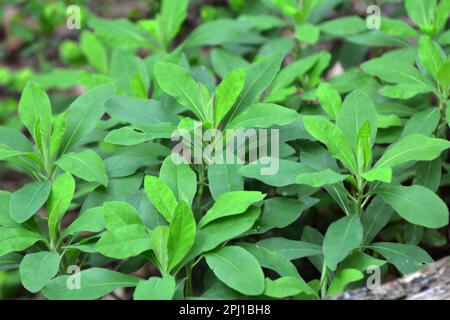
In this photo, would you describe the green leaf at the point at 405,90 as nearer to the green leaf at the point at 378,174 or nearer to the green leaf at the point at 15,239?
the green leaf at the point at 378,174

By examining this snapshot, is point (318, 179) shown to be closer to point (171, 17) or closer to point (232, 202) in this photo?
point (232, 202)

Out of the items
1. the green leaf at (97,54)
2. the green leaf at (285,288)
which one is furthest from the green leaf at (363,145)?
the green leaf at (97,54)

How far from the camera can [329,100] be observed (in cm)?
242

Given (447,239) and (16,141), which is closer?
(16,141)

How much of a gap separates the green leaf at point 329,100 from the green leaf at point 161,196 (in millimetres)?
727

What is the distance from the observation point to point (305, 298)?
1.98 meters

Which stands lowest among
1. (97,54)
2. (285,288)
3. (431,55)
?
(285,288)

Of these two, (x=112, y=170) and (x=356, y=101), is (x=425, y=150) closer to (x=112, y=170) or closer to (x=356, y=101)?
(x=356, y=101)

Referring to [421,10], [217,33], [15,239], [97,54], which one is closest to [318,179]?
[15,239]

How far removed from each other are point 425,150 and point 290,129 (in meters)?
0.53

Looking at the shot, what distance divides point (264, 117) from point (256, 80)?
9.0 inches

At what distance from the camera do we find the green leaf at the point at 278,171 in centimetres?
203
